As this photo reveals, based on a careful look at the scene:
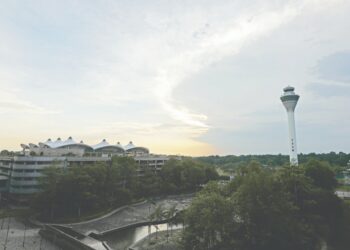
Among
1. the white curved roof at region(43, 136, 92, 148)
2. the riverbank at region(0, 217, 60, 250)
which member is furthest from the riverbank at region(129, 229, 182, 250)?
the white curved roof at region(43, 136, 92, 148)

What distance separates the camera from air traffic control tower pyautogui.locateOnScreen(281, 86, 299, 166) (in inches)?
2455

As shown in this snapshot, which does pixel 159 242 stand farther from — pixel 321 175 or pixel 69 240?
pixel 321 175

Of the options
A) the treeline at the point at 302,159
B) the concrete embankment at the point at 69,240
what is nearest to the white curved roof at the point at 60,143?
the concrete embankment at the point at 69,240

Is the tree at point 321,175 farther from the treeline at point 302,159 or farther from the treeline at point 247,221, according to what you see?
the treeline at point 302,159

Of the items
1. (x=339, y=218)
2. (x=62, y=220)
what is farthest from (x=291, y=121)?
(x=62, y=220)

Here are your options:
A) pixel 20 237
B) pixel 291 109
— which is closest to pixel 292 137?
pixel 291 109

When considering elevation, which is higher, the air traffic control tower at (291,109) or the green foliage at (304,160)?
the air traffic control tower at (291,109)

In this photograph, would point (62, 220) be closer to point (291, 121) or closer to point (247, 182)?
point (247, 182)

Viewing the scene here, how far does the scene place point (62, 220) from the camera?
103ft

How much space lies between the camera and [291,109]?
64125 mm

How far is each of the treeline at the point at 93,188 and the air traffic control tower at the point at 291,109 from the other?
3059 cm

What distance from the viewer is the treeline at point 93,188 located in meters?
32.7

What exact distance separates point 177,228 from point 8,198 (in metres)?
28.1

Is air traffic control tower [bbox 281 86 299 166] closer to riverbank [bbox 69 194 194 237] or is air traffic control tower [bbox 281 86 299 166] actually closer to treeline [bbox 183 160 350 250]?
riverbank [bbox 69 194 194 237]
